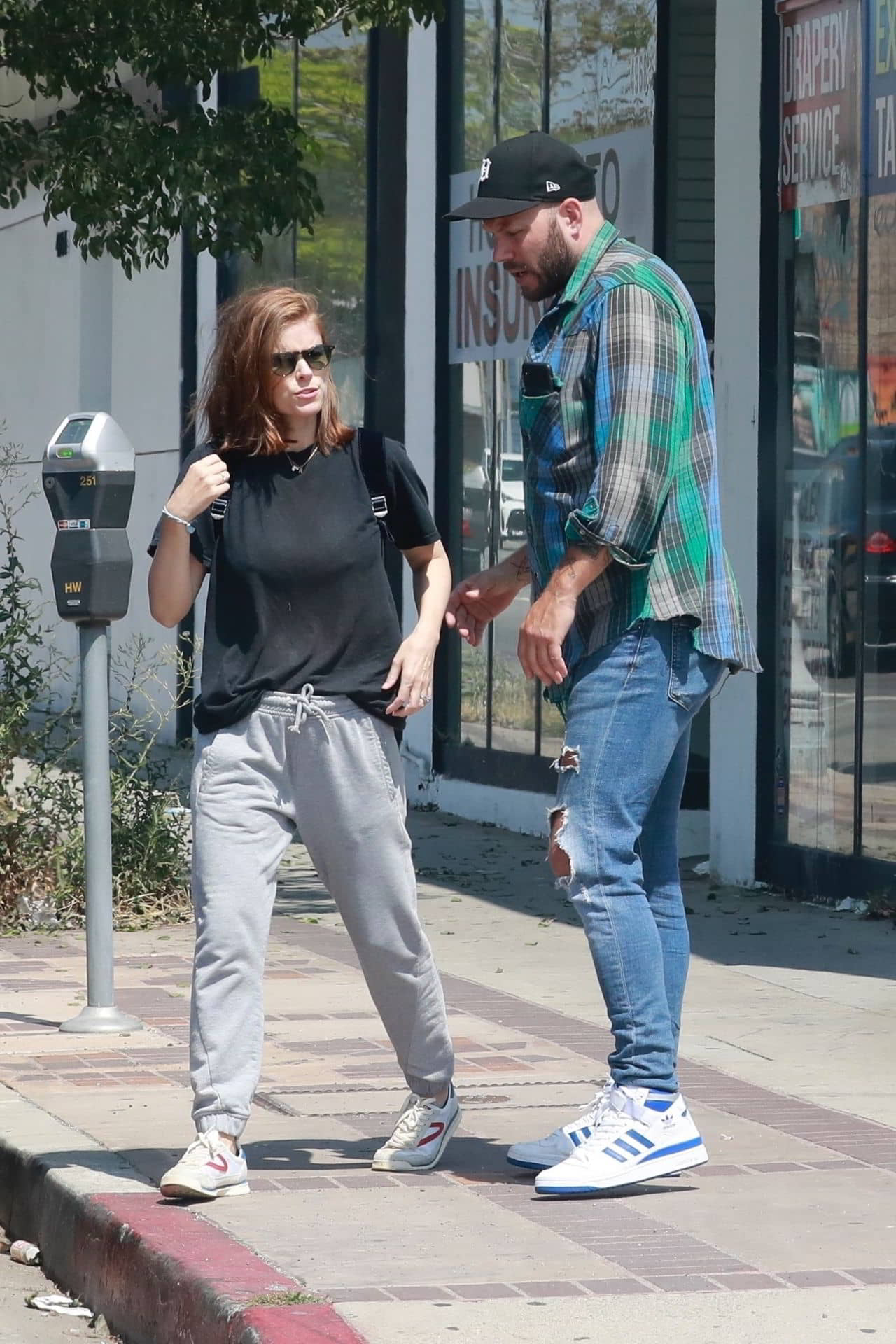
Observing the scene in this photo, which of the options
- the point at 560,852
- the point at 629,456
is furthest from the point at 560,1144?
the point at 629,456

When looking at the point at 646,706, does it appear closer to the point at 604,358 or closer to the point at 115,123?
the point at 604,358

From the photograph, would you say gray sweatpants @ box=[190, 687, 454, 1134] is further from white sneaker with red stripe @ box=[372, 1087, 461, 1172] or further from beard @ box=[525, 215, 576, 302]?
beard @ box=[525, 215, 576, 302]

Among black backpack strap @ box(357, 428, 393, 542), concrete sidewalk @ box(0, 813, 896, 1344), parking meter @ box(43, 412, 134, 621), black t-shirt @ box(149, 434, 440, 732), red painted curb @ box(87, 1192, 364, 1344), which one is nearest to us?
red painted curb @ box(87, 1192, 364, 1344)

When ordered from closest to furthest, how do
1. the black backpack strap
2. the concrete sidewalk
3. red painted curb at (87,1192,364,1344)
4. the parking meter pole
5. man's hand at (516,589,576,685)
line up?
1. red painted curb at (87,1192,364,1344)
2. the concrete sidewalk
3. man's hand at (516,589,576,685)
4. the black backpack strap
5. the parking meter pole

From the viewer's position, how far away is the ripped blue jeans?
15.9 feet

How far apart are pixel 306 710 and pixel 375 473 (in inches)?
21.9

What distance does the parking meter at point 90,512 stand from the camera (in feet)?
21.9

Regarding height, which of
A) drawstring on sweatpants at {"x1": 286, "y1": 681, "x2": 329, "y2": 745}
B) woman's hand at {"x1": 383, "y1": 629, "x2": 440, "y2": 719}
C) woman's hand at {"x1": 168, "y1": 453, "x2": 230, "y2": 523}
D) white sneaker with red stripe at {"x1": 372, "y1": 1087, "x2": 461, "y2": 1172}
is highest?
woman's hand at {"x1": 168, "y1": 453, "x2": 230, "y2": 523}

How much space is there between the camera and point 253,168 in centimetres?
922

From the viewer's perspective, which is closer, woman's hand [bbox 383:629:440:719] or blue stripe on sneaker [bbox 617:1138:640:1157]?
blue stripe on sneaker [bbox 617:1138:640:1157]

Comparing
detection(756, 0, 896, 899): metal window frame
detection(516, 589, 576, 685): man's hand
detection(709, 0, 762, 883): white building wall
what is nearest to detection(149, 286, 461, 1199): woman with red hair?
detection(516, 589, 576, 685): man's hand

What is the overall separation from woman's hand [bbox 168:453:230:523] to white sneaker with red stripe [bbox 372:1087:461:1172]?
53.4 inches

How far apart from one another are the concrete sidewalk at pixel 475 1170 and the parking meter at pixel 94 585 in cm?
25

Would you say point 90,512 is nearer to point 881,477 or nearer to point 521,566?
point 521,566
